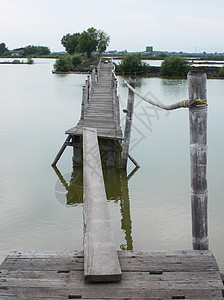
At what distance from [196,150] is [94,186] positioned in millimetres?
1919

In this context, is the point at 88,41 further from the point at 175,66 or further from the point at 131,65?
the point at 175,66

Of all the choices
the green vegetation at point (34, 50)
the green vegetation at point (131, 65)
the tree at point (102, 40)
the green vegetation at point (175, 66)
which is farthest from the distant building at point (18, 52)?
the green vegetation at point (175, 66)

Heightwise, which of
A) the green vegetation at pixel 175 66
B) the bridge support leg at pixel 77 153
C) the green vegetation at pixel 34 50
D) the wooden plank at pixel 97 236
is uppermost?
the green vegetation at pixel 34 50

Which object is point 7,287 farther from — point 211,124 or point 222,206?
point 211,124

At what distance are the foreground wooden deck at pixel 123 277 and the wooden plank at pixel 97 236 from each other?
0.27 ft

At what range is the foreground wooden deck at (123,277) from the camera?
2779 mm

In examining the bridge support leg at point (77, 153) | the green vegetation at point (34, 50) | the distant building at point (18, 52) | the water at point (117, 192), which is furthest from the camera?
the distant building at point (18, 52)

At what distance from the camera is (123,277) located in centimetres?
300

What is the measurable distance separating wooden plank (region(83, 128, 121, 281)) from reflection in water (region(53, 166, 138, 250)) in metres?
1.69

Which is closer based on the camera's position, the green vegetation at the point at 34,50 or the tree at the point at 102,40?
the tree at the point at 102,40

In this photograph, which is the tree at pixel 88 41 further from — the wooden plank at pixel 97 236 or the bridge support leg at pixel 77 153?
the wooden plank at pixel 97 236

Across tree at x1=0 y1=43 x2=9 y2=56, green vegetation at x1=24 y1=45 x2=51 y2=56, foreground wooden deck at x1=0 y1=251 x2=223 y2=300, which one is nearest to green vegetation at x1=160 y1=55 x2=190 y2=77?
foreground wooden deck at x1=0 y1=251 x2=223 y2=300

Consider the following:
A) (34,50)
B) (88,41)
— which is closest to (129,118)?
(88,41)

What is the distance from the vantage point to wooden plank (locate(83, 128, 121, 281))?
9.64 ft
